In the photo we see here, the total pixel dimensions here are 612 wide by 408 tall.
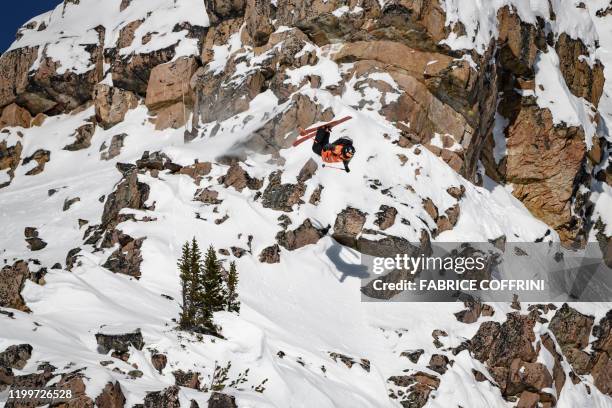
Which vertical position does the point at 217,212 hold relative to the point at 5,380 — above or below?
below

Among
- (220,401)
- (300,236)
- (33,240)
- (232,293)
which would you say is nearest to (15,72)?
(33,240)

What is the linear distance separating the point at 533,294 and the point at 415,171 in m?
8.39

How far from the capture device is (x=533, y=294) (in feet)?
123

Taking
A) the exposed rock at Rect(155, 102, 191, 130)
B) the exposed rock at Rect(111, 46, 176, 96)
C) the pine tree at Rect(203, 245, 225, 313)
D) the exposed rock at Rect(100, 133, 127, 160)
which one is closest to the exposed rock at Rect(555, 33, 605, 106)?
the exposed rock at Rect(155, 102, 191, 130)

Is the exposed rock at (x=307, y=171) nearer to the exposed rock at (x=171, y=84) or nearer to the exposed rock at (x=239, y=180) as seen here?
the exposed rock at (x=239, y=180)

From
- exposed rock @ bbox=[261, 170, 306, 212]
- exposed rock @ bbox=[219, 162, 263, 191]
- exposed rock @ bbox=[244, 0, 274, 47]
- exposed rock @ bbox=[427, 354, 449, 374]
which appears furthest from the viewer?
exposed rock @ bbox=[244, 0, 274, 47]

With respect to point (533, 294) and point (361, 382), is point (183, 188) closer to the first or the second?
point (361, 382)

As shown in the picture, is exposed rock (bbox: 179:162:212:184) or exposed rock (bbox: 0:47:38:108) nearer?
exposed rock (bbox: 179:162:212:184)

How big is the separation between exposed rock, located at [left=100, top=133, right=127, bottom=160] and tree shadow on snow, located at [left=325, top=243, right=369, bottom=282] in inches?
897

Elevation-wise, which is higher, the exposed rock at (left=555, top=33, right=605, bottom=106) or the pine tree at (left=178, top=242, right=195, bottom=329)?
the pine tree at (left=178, top=242, right=195, bottom=329)

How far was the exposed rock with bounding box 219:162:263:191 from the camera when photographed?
3759cm

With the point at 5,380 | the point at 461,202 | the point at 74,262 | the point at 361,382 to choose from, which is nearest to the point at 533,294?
the point at 461,202

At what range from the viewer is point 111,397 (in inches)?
770

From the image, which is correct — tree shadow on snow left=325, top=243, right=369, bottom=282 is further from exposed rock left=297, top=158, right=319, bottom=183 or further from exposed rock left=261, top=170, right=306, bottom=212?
exposed rock left=297, top=158, right=319, bottom=183
